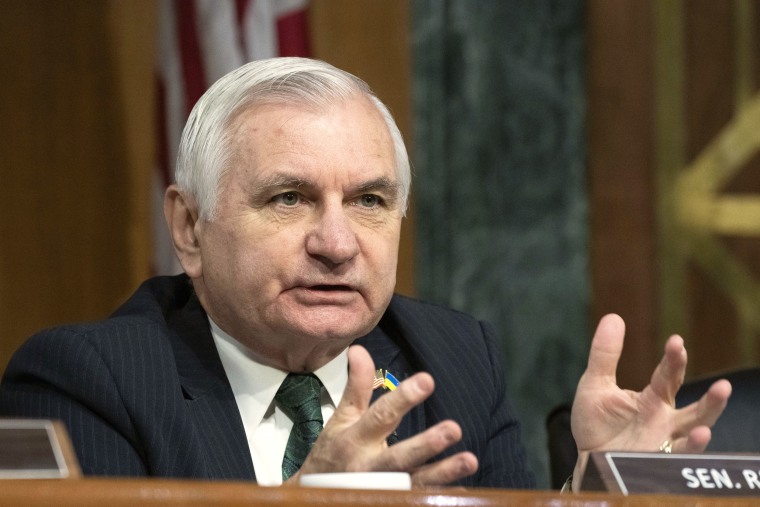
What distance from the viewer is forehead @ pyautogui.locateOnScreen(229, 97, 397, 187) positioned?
178cm

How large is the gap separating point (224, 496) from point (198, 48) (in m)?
2.51

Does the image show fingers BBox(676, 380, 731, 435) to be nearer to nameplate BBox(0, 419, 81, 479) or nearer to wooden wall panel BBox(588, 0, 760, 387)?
nameplate BBox(0, 419, 81, 479)

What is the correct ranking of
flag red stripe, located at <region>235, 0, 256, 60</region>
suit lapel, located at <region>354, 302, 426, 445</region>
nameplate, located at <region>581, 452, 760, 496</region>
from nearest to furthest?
nameplate, located at <region>581, 452, 760, 496</region>
suit lapel, located at <region>354, 302, 426, 445</region>
flag red stripe, located at <region>235, 0, 256, 60</region>

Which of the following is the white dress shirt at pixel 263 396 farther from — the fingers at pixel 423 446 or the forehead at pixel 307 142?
the fingers at pixel 423 446

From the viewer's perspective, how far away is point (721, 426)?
193 centimetres

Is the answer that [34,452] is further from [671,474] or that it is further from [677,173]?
[677,173]

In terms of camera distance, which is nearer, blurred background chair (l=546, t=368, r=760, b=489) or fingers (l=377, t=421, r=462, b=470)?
fingers (l=377, t=421, r=462, b=470)

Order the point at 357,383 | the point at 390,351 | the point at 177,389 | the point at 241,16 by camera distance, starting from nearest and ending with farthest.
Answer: the point at 357,383 < the point at 177,389 < the point at 390,351 < the point at 241,16

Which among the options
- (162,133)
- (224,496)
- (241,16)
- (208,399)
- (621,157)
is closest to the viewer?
(224,496)

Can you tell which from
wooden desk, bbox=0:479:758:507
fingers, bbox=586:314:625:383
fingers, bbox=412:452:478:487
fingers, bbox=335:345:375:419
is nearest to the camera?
wooden desk, bbox=0:479:758:507

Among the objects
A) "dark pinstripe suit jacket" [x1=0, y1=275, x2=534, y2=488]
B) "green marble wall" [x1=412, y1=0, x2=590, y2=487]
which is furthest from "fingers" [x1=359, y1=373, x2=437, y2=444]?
"green marble wall" [x1=412, y1=0, x2=590, y2=487]

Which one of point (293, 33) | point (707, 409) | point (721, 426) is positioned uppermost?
point (293, 33)

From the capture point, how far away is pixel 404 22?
3.61m

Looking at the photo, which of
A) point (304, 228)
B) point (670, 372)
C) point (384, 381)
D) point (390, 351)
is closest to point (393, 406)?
point (670, 372)
